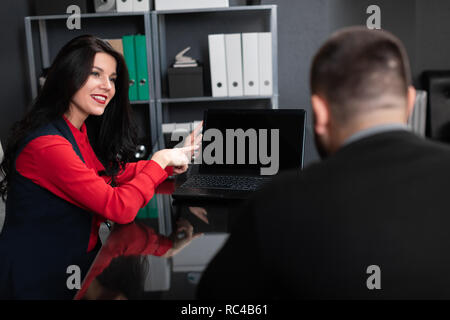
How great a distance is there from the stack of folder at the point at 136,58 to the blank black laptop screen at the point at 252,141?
123 cm

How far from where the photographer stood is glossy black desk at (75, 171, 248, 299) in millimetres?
924

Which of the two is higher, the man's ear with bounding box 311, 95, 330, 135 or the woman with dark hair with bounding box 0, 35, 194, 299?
the man's ear with bounding box 311, 95, 330, 135

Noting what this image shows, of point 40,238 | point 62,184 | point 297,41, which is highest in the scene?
point 297,41

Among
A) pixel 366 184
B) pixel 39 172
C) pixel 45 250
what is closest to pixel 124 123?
pixel 39 172

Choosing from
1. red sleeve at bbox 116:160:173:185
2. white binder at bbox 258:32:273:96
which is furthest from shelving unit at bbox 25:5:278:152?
red sleeve at bbox 116:160:173:185

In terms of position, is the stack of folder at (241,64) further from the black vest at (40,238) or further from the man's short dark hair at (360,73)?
the man's short dark hair at (360,73)

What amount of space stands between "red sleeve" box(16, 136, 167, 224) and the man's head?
76 cm

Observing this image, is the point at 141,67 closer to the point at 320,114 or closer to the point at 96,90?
the point at 96,90

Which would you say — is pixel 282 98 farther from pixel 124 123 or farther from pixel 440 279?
pixel 440 279

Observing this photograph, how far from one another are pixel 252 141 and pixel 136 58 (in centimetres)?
142

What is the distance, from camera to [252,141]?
5.71 feet

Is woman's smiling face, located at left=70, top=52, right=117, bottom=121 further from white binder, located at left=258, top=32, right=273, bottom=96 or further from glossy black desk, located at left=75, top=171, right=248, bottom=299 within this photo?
white binder, located at left=258, top=32, right=273, bottom=96

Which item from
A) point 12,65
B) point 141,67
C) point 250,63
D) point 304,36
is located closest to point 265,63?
point 250,63

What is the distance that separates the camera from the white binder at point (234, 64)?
2811 millimetres
